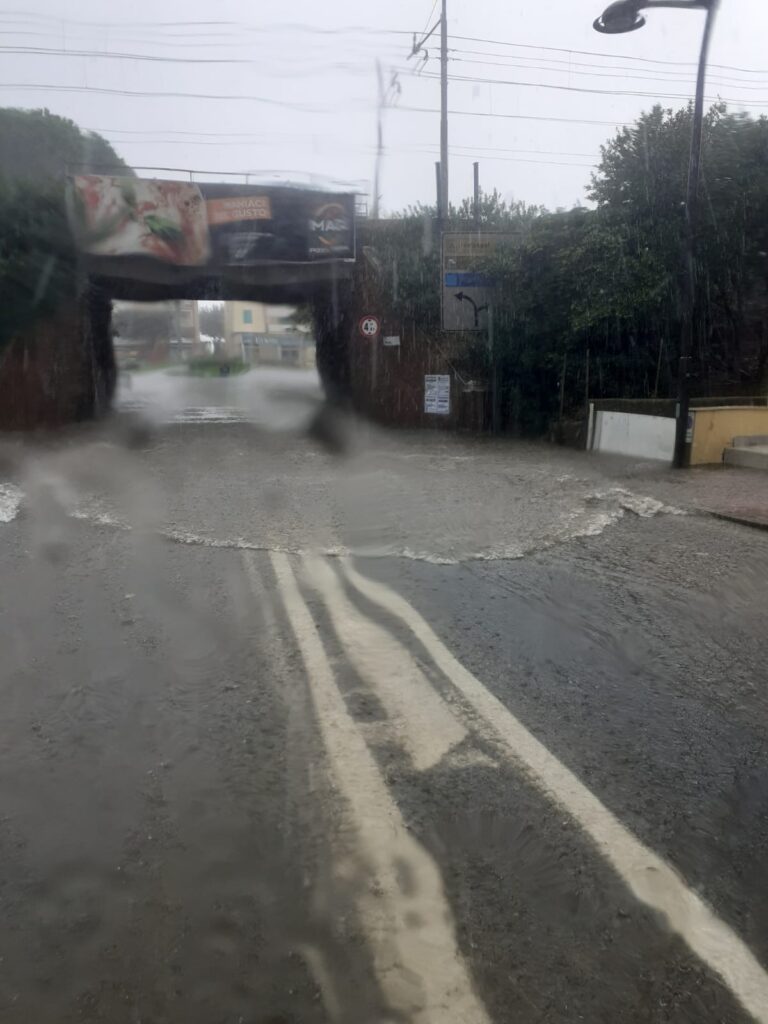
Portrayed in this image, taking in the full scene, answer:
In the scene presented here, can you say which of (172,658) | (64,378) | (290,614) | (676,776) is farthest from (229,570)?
(64,378)

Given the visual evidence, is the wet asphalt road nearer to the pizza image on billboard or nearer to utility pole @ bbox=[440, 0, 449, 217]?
the pizza image on billboard

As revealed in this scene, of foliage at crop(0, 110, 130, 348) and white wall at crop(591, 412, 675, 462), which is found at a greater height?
foliage at crop(0, 110, 130, 348)

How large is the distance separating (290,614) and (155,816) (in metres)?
2.83

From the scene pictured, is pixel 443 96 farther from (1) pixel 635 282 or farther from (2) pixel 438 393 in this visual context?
(1) pixel 635 282

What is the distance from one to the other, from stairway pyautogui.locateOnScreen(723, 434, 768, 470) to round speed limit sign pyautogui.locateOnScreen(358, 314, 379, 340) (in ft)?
37.4

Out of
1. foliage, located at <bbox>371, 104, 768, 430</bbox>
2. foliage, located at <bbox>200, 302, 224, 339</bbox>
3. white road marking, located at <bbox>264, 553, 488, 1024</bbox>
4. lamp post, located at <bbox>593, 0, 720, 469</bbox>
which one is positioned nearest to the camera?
white road marking, located at <bbox>264, 553, 488, 1024</bbox>

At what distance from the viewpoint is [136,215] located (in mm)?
23016

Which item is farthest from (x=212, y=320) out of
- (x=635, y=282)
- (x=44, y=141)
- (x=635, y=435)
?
(x=635, y=435)

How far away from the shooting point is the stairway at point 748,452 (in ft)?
51.2

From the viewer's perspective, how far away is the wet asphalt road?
2785mm

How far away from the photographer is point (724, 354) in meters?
22.5

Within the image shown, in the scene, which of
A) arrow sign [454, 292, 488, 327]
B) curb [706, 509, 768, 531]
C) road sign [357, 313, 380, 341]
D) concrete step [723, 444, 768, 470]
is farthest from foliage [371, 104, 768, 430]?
curb [706, 509, 768, 531]

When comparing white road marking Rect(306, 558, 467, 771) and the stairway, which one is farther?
the stairway

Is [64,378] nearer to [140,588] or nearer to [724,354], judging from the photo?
[724,354]
